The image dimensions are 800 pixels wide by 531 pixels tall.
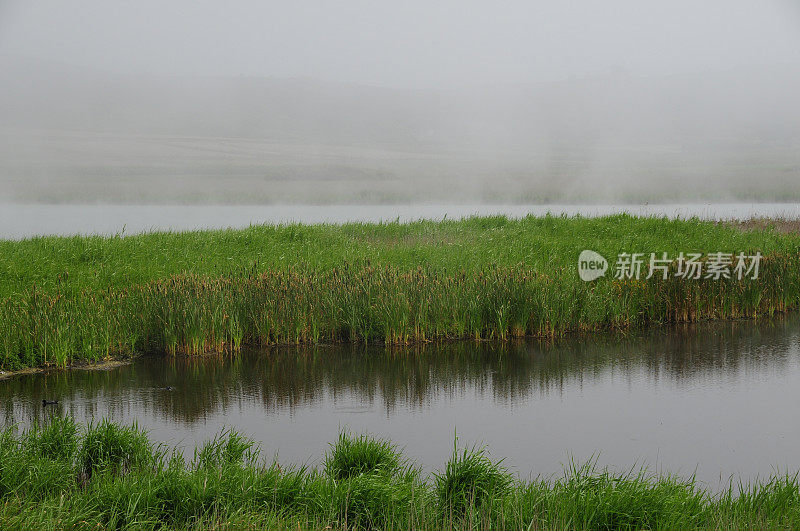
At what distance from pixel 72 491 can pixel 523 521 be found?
2814 mm

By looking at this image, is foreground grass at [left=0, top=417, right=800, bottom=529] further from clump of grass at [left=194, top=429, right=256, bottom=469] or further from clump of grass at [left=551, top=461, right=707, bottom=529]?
clump of grass at [left=194, top=429, right=256, bottom=469]

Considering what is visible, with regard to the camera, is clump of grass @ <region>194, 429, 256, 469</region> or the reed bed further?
the reed bed

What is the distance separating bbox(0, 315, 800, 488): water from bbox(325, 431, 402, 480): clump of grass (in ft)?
1.44

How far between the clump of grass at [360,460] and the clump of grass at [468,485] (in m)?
0.43

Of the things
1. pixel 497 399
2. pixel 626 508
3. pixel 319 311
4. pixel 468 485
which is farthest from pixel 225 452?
pixel 319 311

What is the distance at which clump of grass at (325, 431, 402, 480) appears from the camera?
4.90 meters

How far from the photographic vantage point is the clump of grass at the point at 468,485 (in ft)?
14.3

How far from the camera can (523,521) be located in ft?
13.1

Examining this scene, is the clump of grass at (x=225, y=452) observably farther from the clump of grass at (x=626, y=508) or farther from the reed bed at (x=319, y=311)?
the reed bed at (x=319, y=311)

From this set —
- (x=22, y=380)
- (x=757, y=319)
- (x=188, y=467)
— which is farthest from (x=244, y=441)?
(x=757, y=319)

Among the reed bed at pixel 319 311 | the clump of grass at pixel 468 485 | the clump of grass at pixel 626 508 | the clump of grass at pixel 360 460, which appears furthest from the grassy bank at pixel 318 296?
the clump of grass at pixel 626 508

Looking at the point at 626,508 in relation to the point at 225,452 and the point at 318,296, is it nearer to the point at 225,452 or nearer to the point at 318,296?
the point at 225,452

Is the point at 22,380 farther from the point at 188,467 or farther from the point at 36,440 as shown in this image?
the point at 188,467

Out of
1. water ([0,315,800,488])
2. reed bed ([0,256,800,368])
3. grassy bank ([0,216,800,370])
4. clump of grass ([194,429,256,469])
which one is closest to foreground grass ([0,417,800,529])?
clump of grass ([194,429,256,469])
